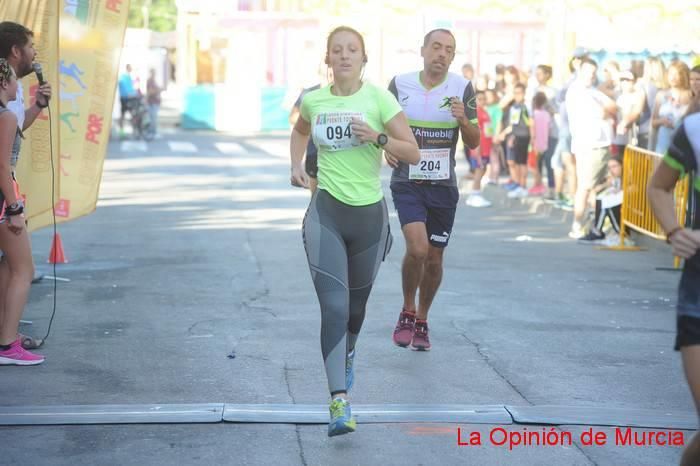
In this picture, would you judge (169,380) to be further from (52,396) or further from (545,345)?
(545,345)

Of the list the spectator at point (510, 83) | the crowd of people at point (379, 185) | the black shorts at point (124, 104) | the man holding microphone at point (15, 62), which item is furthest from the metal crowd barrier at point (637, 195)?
the black shorts at point (124, 104)

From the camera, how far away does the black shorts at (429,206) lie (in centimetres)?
817

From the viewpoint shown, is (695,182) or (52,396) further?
(52,396)

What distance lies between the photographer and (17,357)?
7.71 meters

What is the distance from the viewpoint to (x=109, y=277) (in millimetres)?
11523

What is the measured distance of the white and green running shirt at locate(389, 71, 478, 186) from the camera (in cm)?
811

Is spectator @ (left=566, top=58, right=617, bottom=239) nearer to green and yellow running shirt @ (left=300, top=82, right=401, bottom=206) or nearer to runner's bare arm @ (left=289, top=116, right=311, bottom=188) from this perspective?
runner's bare arm @ (left=289, top=116, right=311, bottom=188)

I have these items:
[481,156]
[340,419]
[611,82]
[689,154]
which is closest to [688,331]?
[689,154]

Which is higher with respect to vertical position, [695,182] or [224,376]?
[695,182]

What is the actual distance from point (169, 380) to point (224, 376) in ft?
1.05

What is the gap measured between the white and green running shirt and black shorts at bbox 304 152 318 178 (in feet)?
5.11

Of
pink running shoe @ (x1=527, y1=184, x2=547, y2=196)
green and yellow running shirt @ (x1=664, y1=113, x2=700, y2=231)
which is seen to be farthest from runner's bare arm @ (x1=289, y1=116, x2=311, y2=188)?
pink running shoe @ (x1=527, y1=184, x2=547, y2=196)

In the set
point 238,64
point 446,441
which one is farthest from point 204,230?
point 238,64

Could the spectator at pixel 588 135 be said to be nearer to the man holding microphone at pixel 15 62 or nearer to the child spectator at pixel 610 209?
the child spectator at pixel 610 209
